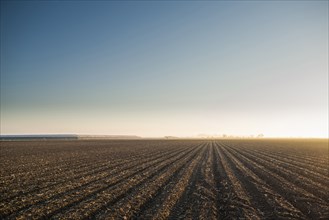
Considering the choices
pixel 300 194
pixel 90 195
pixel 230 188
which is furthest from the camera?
pixel 230 188

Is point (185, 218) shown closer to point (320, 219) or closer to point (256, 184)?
point (320, 219)

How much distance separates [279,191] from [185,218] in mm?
7506

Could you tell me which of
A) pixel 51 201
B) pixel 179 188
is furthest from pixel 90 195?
pixel 179 188

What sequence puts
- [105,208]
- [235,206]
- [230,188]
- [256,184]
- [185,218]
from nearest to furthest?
[185,218]
[105,208]
[235,206]
[230,188]
[256,184]

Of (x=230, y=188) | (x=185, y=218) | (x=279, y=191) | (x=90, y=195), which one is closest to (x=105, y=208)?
(x=90, y=195)

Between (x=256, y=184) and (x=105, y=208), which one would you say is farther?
(x=256, y=184)

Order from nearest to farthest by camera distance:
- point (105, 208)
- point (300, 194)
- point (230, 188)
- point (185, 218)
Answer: point (185, 218) < point (105, 208) < point (300, 194) < point (230, 188)

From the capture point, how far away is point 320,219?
10.4m

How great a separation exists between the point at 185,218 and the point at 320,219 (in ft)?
17.0

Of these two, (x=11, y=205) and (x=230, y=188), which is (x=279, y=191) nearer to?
(x=230, y=188)

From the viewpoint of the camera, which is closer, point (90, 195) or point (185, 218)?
point (185, 218)

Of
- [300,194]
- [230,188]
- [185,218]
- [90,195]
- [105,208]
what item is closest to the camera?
[185,218]

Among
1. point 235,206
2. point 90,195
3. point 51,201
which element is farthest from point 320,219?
point 51,201

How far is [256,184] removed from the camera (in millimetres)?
16906
